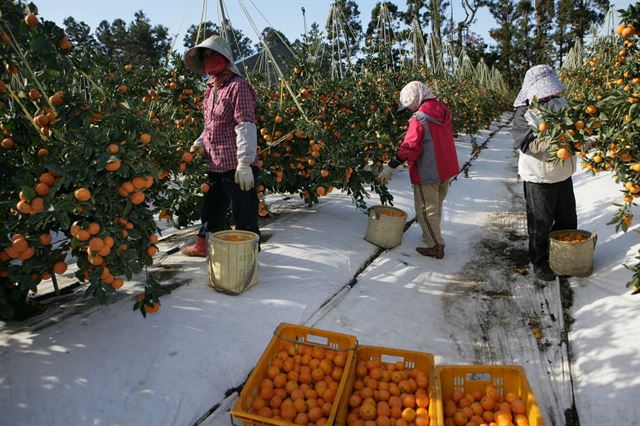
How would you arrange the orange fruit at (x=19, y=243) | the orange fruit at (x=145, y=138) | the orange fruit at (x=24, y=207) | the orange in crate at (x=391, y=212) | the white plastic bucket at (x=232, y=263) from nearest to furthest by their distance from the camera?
the orange fruit at (x=24, y=207) < the orange fruit at (x=19, y=243) < the orange fruit at (x=145, y=138) < the white plastic bucket at (x=232, y=263) < the orange in crate at (x=391, y=212)

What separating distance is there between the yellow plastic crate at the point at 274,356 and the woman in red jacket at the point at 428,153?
164 cm

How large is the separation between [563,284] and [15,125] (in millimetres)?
3249

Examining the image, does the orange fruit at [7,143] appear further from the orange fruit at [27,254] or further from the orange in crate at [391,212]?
the orange in crate at [391,212]

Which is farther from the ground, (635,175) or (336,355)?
(635,175)

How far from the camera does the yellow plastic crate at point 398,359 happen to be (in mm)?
1660

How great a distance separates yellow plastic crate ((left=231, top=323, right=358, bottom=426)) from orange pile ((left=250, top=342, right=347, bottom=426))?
2 cm

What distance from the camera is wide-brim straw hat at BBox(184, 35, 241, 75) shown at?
2736 millimetres

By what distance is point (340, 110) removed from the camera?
459 centimetres

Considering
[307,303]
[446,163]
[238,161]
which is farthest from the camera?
[446,163]

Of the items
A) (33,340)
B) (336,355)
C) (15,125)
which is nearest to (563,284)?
(336,355)

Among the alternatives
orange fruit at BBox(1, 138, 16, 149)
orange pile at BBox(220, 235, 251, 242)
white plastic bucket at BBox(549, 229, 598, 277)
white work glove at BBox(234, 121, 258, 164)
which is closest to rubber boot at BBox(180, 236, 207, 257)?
orange pile at BBox(220, 235, 251, 242)

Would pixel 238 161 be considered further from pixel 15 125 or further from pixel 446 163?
pixel 446 163

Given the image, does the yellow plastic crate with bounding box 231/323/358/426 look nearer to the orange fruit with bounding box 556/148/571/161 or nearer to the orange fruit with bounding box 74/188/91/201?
the orange fruit with bounding box 74/188/91/201

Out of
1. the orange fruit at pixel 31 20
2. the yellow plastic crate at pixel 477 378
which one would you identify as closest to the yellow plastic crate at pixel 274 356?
the yellow plastic crate at pixel 477 378
